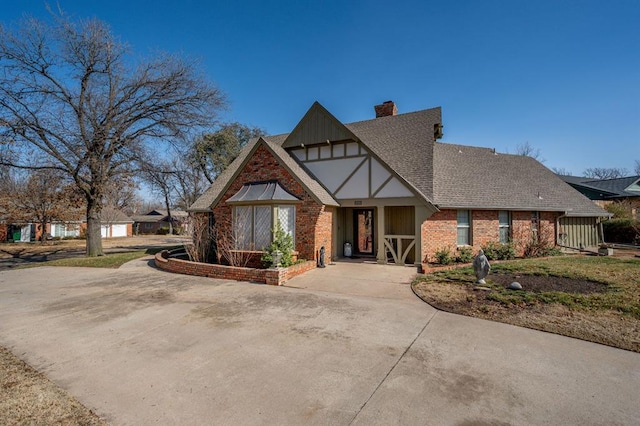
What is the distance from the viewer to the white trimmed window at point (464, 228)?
1296 cm

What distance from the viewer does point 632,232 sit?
62.6 ft

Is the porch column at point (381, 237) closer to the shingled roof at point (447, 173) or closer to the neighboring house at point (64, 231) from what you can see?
the shingled roof at point (447, 173)

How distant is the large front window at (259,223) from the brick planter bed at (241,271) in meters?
1.62

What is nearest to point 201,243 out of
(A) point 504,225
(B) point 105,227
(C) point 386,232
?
(C) point 386,232

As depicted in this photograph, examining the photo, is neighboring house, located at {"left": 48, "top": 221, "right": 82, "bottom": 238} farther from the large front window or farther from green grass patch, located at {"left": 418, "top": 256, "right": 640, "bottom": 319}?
green grass patch, located at {"left": 418, "top": 256, "right": 640, "bottom": 319}

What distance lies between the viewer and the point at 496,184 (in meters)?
14.8

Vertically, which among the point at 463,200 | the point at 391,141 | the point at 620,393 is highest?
the point at 391,141

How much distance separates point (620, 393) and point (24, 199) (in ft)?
153

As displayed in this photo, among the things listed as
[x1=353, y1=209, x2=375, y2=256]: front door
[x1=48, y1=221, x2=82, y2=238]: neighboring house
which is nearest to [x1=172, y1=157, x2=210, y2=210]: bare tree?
[x1=48, y1=221, x2=82, y2=238]: neighboring house

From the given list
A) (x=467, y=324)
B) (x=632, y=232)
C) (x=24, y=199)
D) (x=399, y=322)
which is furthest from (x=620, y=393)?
(x=24, y=199)

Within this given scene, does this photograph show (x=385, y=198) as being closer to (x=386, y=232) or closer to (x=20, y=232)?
(x=386, y=232)

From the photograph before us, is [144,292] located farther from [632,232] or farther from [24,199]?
[24,199]

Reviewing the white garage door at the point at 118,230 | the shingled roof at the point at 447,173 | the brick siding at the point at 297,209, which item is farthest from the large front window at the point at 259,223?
the white garage door at the point at 118,230

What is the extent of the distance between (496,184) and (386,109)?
8.01m
